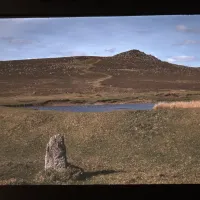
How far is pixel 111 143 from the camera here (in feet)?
25.3

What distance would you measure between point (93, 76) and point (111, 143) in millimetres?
1518

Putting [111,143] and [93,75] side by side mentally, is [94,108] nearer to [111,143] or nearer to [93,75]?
[93,75]

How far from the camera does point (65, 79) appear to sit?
8.57 meters

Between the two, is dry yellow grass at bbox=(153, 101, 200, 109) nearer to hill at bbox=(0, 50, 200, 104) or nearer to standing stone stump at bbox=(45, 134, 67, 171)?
hill at bbox=(0, 50, 200, 104)

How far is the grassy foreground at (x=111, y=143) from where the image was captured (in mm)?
6707

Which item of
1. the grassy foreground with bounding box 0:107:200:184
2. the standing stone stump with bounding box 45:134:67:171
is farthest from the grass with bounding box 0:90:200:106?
the standing stone stump with bounding box 45:134:67:171

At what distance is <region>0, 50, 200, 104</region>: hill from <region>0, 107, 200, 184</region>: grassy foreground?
0.57m

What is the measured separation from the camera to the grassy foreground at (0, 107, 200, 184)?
→ 6707 millimetres

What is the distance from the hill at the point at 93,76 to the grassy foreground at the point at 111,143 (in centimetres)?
57
